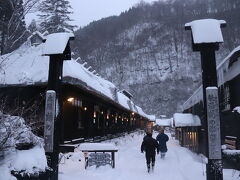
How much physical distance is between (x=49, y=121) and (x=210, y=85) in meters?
4.75

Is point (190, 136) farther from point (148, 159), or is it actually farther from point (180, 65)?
point (180, 65)

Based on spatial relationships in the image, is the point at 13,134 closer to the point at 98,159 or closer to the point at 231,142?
the point at 98,159

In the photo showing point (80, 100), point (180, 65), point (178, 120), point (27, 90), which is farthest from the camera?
point (180, 65)

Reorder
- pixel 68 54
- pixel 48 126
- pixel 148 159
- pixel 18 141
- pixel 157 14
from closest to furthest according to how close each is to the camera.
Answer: pixel 18 141 → pixel 48 126 → pixel 68 54 → pixel 148 159 → pixel 157 14

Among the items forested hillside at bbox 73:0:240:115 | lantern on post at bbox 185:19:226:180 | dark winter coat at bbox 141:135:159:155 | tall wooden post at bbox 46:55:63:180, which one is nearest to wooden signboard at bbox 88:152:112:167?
dark winter coat at bbox 141:135:159:155

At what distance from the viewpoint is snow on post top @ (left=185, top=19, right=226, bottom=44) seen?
8.23m

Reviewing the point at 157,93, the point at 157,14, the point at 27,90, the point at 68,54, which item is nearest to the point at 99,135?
the point at 27,90

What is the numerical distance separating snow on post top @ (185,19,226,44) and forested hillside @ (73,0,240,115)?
101381 mm

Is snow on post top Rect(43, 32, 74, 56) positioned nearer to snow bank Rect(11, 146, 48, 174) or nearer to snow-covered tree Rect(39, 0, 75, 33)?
snow bank Rect(11, 146, 48, 174)

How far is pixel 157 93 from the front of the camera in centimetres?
12738

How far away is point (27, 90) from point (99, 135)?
9.58m

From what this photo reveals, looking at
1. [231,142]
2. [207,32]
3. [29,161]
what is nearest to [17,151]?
[29,161]

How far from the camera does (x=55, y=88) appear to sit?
9.21 metres

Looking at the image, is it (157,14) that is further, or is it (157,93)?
(157,14)
